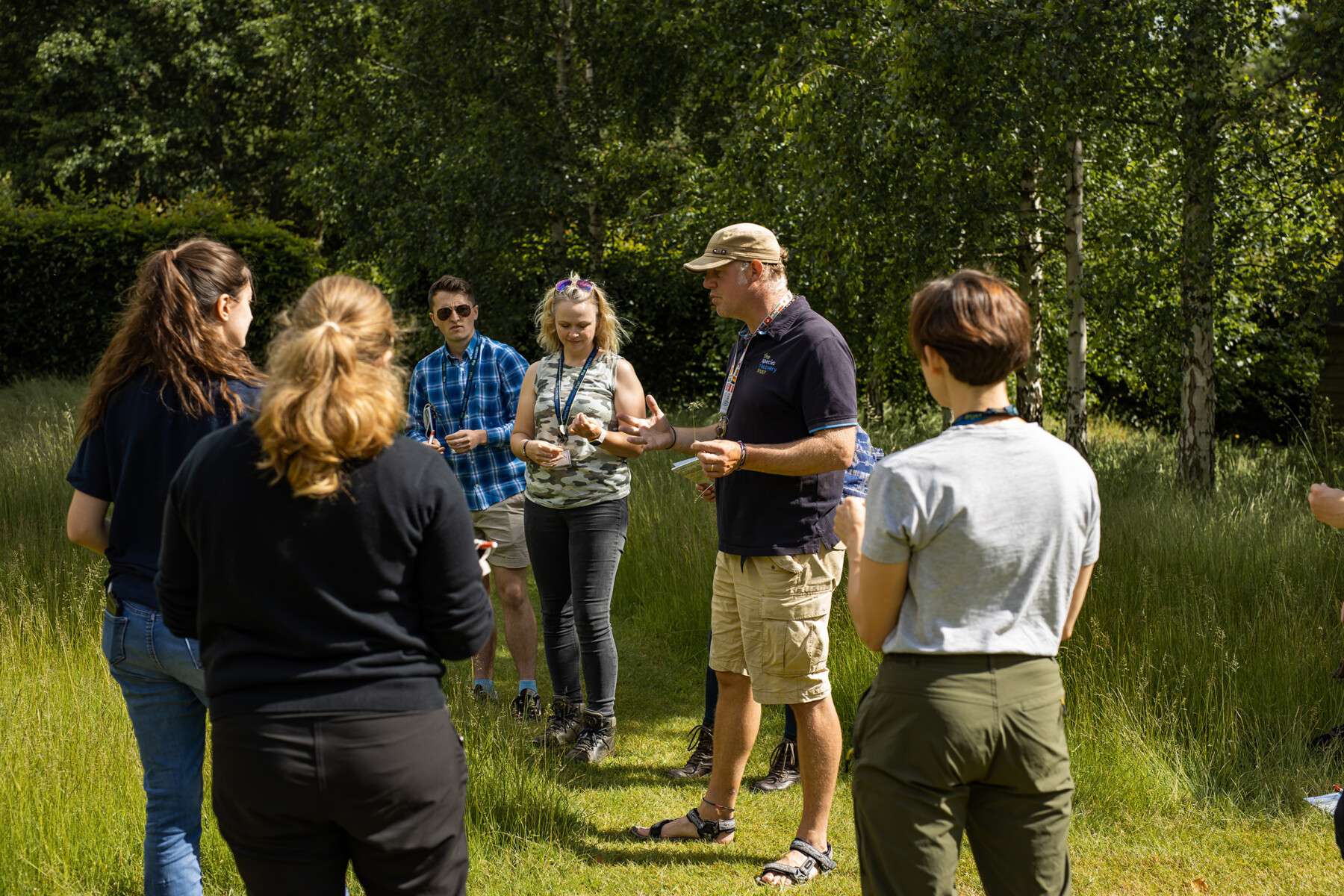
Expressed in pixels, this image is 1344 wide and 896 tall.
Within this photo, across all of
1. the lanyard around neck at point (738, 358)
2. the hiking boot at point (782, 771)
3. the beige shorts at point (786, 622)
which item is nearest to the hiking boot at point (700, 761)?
the hiking boot at point (782, 771)

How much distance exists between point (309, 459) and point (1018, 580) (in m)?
1.42

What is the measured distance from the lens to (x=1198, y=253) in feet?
27.7

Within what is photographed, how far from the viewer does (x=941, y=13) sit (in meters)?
8.26

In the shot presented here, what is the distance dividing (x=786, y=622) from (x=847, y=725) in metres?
1.59

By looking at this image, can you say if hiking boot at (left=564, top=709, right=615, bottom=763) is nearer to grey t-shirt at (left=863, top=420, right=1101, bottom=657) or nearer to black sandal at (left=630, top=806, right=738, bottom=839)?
black sandal at (left=630, top=806, right=738, bottom=839)

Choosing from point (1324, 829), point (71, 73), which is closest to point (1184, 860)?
point (1324, 829)

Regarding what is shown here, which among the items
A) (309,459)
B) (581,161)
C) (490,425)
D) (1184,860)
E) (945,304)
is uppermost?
(581,161)

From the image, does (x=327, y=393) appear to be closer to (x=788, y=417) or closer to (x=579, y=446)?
(x=788, y=417)

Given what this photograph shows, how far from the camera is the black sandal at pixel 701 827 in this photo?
4.27 m

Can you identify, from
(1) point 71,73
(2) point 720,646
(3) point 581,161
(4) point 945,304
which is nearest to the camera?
(4) point 945,304

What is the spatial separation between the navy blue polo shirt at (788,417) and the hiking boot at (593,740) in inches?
62.3

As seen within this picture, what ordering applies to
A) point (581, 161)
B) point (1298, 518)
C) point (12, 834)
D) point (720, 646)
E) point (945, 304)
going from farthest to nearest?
point (581, 161), point (1298, 518), point (720, 646), point (12, 834), point (945, 304)

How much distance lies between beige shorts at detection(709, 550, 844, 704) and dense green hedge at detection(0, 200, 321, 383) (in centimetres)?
1487

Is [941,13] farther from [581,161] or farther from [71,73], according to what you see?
[71,73]
